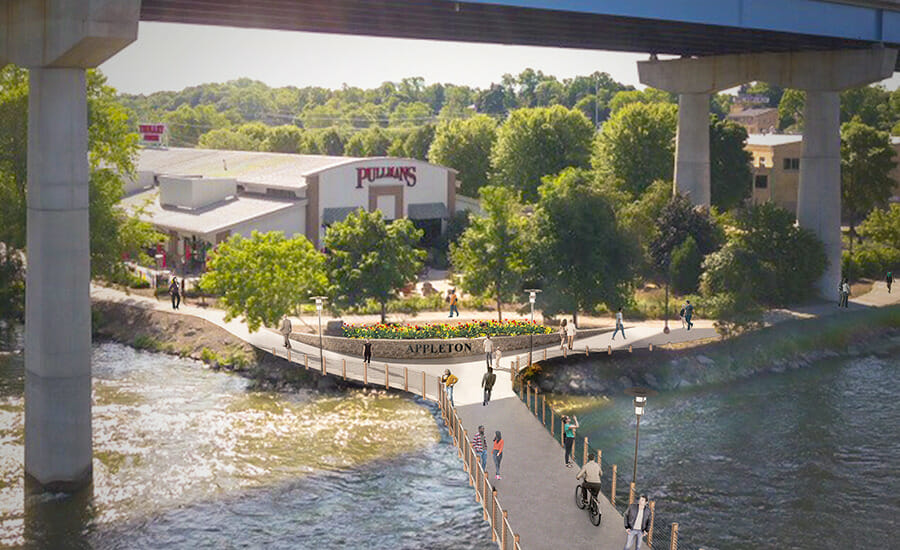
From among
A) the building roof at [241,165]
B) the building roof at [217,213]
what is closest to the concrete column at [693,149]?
the building roof at [241,165]

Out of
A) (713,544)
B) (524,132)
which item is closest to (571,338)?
(713,544)

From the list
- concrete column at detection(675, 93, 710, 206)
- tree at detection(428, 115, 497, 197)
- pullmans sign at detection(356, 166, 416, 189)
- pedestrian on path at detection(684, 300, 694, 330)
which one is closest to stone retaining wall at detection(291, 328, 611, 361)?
pedestrian on path at detection(684, 300, 694, 330)

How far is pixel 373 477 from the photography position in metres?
34.4

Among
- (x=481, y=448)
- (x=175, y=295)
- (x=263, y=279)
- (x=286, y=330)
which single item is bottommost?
(x=481, y=448)

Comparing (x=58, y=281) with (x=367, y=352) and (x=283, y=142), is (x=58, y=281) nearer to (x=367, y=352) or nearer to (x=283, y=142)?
(x=367, y=352)

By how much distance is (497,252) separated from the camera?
5381cm

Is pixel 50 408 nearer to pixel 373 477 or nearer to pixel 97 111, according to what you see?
pixel 373 477

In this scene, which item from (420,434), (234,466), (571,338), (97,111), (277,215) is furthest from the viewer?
(277,215)

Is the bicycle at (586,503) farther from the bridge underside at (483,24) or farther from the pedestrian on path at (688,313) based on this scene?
the pedestrian on path at (688,313)

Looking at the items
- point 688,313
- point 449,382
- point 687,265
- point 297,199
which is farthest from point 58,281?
point 297,199

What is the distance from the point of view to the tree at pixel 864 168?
8431 cm

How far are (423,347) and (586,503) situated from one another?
1965 centimetres

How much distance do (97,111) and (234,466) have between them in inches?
1162

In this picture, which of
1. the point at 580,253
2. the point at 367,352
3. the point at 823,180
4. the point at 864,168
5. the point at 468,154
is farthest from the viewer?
the point at 468,154
